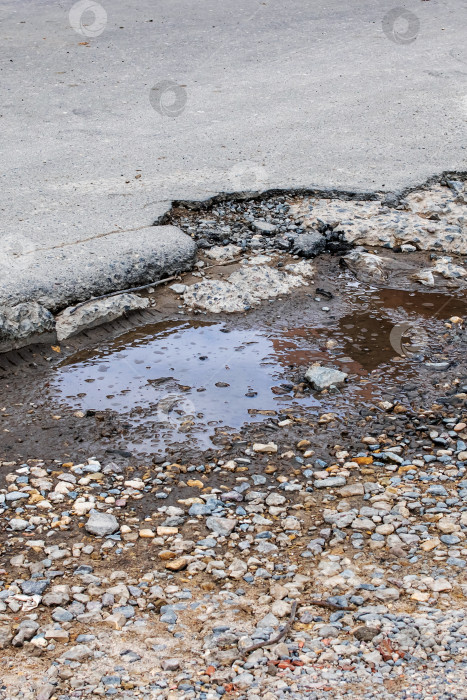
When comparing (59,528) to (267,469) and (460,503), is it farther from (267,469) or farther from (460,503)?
(460,503)

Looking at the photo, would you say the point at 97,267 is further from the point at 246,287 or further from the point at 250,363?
the point at 250,363

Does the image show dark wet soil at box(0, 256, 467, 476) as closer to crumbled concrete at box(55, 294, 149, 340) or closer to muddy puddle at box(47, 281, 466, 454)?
muddy puddle at box(47, 281, 466, 454)

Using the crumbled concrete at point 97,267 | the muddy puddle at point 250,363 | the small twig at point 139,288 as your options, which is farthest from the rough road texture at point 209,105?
the muddy puddle at point 250,363

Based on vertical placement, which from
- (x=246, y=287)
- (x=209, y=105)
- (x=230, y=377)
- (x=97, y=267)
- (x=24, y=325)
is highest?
(x=209, y=105)

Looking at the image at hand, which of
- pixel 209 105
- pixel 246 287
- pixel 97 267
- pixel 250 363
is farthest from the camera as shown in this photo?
pixel 209 105

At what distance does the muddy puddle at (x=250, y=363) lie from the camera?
3.33 meters

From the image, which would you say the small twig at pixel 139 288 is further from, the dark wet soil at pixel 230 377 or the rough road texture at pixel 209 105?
the rough road texture at pixel 209 105

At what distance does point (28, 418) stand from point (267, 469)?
117cm

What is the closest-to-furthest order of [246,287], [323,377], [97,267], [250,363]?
[323,377]
[250,363]
[97,267]
[246,287]

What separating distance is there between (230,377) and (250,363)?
0.17 m

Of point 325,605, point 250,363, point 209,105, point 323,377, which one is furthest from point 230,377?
point 209,105

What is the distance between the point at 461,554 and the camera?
242 cm

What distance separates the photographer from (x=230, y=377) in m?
3.62

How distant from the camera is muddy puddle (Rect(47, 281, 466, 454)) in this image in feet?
10.9
